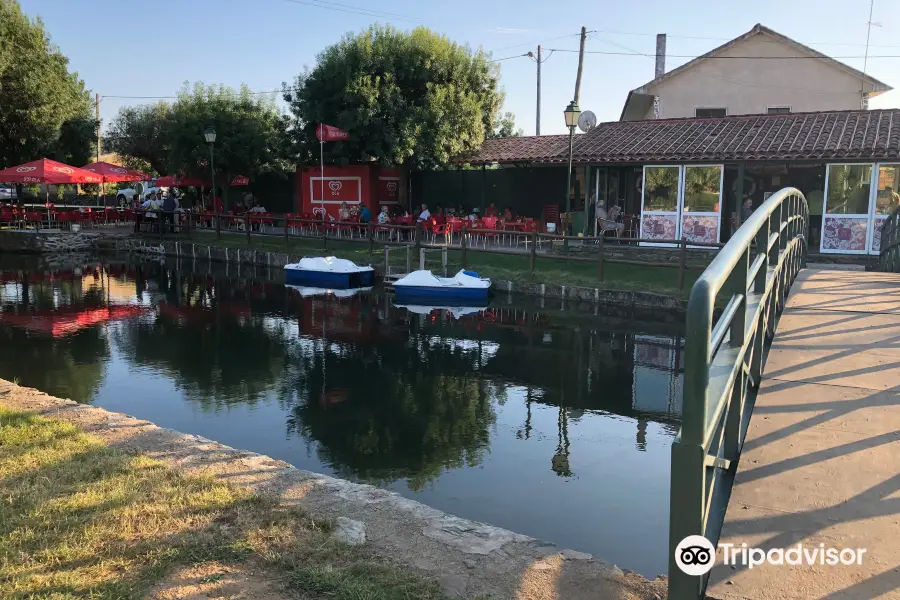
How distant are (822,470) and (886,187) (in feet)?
55.1

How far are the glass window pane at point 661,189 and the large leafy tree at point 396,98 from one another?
7383 millimetres

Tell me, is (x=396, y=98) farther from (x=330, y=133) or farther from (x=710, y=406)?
(x=710, y=406)

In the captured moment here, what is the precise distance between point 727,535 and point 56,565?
3.19 m

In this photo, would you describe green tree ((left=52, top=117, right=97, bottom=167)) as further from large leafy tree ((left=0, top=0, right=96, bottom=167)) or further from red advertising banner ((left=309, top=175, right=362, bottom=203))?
red advertising banner ((left=309, top=175, right=362, bottom=203))

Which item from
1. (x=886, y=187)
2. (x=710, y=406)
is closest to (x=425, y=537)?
(x=710, y=406)

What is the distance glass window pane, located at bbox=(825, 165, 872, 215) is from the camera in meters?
17.1

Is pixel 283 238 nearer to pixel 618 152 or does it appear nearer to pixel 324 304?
pixel 324 304

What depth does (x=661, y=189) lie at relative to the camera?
19188 millimetres

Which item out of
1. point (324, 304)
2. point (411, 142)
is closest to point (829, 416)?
point (324, 304)

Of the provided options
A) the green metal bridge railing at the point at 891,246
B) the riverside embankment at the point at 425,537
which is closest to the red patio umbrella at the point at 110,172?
the riverside embankment at the point at 425,537

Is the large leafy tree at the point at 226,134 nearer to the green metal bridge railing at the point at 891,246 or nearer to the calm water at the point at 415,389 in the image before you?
the calm water at the point at 415,389

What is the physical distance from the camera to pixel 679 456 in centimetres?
229

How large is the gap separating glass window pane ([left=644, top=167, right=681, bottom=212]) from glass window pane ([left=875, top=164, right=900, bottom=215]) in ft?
15.0

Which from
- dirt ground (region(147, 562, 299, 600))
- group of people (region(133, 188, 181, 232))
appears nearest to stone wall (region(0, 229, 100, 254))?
group of people (region(133, 188, 181, 232))
